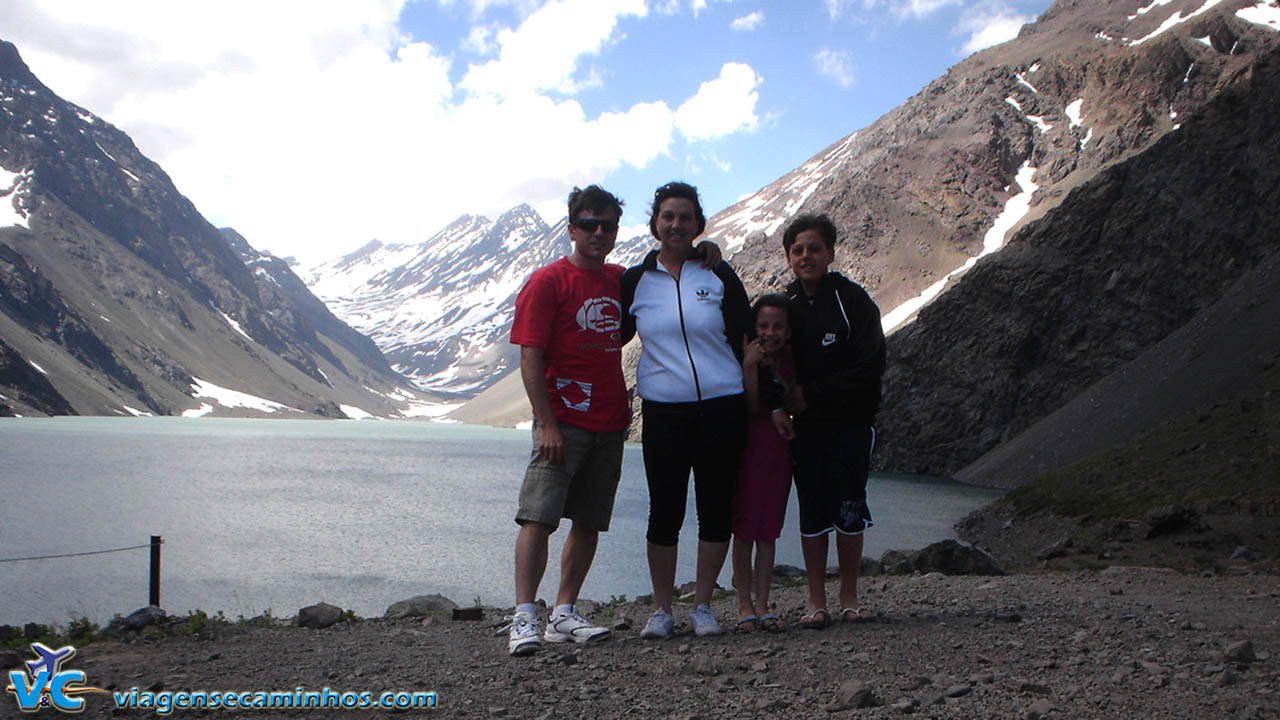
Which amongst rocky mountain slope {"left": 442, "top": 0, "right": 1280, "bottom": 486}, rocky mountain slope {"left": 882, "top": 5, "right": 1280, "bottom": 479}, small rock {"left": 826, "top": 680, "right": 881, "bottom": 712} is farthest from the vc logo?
rocky mountain slope {"left": 882, "top": 5, "right": 1280, "bottom": 479}

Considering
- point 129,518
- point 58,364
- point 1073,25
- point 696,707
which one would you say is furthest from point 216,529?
point 58,364

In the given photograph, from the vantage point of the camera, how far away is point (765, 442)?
20.2 feet

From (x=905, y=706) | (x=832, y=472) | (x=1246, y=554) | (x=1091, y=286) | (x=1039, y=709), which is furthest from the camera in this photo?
(x=1091, y=286)

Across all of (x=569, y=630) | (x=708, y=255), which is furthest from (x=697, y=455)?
(x=569, y=630)

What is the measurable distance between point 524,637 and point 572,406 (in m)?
1.53

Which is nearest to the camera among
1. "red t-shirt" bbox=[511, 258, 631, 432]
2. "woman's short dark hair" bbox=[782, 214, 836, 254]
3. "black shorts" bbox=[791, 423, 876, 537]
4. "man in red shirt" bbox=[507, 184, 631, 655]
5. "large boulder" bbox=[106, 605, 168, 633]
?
"man in red shirt" bbox=[507, 184, 631, 655]

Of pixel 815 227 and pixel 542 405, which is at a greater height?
pixel 815 227

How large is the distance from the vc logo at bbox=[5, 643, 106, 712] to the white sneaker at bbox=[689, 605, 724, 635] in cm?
365

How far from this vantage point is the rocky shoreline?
14.0 ft

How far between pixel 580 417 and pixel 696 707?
2187mm

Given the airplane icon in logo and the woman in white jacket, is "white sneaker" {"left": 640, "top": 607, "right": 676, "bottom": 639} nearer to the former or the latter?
the woman in white jacket

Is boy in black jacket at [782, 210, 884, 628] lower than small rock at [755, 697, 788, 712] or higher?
higher

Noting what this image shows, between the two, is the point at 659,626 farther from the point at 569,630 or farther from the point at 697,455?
the point at 697,455

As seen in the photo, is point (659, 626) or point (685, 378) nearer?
point (685, 378)
